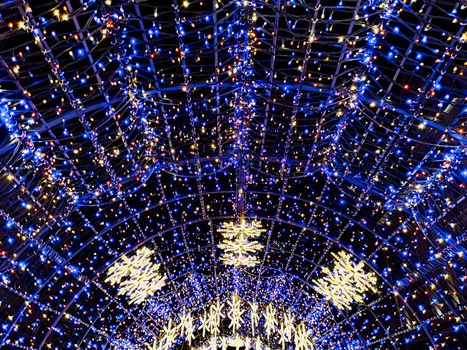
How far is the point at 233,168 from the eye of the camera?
48.9ft

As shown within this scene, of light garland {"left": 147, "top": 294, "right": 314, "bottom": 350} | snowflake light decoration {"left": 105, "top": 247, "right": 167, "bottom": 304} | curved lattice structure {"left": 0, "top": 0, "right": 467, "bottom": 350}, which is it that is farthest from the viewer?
snowflake light decoration {"left": 105, "top": 247, "right": 167, "bottom": 304}

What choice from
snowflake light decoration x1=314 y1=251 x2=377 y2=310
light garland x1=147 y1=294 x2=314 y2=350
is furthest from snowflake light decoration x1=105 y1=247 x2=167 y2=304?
snowflake light decoration x1=314 y1=251 x2=377 y2=310

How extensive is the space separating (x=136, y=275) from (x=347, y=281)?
8.36 metres

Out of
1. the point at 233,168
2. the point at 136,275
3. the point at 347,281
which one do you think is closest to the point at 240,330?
the point at 347,281

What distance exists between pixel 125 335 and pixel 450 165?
1621cm

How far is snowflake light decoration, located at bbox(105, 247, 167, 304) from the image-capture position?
1680cm

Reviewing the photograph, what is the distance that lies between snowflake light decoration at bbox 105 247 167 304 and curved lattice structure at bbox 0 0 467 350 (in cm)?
8

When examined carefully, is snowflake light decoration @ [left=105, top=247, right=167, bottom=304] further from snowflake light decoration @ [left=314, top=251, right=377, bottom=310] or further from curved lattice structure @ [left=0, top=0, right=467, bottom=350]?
snowflake light decoration @ [left=314, top=251, right=377, bottom=310]

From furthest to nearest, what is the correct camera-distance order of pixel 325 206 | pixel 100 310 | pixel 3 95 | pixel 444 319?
1. pixel 100 310
2. pixel 325 206
3. pixel 444 319
4. pixel 3 95

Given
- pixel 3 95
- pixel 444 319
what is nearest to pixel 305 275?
pixel 444 319

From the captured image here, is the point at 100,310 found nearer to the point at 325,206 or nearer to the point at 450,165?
the point at 325,206

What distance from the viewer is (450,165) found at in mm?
10203

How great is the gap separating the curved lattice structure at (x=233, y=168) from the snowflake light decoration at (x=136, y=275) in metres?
0.08

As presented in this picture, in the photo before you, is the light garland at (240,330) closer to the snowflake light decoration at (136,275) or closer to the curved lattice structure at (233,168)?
the curved lattice structure at (233,168)
